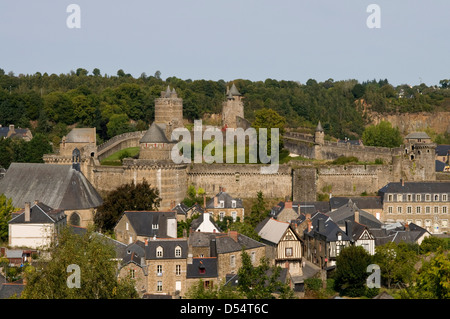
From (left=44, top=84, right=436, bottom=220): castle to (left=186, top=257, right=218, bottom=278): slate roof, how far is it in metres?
11.7

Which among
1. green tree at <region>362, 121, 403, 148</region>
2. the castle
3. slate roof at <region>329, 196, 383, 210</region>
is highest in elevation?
green tree at <region>362, 121, 403, 148</region>

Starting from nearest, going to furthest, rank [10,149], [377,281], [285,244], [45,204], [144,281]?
[144,281] < [377,281] < [285,244] < [45,204] < [10,149]

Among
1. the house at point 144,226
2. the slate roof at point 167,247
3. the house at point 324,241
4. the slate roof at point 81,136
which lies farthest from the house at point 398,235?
the slate roof at point 81,136

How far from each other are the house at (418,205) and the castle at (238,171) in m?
2.62

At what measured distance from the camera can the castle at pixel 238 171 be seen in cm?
4838

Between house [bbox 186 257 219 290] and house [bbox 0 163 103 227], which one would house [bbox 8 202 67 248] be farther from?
house [bbox 186 257 219 290]

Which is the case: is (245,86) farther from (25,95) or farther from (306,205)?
(306,205)

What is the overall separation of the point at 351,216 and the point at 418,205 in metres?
7.84

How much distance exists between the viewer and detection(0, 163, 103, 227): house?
154ft

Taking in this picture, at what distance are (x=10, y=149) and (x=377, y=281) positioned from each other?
3306 cm

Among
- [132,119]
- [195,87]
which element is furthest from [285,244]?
[195,87]

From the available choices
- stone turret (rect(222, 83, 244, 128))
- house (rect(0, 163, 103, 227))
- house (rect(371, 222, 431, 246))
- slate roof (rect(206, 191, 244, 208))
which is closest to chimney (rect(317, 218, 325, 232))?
house (rect(371, 222, 431, 246))

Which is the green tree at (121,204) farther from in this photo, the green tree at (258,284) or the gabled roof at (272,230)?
the green tree at (258,284)

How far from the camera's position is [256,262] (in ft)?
126
